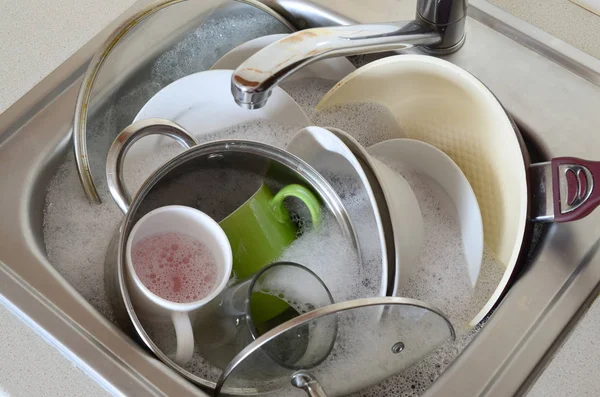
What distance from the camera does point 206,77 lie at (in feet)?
2.45

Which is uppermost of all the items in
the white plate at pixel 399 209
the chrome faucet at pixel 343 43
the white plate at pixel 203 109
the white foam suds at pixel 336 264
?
the chrome faucet at pixel 343 43

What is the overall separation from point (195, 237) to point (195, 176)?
61mm

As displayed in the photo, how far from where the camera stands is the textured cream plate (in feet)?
2.29

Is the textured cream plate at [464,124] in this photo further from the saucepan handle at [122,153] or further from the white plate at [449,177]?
the saucepan handle at [122,153]

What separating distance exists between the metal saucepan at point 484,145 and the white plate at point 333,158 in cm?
10

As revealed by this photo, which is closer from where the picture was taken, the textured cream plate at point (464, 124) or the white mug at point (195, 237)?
the white mug at point (195, 237)

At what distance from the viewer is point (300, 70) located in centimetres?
82

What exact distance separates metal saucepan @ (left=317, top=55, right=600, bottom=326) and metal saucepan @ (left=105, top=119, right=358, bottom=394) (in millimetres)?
147

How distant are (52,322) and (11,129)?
23cm

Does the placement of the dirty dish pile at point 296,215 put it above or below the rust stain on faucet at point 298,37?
below

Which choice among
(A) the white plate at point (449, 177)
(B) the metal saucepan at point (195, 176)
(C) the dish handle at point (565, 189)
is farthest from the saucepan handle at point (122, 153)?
(C) the dish handle at point (565, 189)

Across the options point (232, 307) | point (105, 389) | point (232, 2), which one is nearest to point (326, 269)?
point (232, 307)

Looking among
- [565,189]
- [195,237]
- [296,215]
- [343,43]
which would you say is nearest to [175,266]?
[195,237]

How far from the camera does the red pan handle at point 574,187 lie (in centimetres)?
62
